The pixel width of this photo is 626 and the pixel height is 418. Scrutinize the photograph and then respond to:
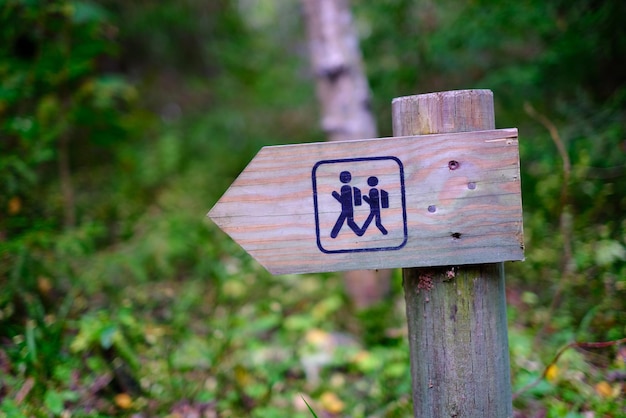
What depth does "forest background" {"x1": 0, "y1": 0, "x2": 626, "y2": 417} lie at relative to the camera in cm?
234

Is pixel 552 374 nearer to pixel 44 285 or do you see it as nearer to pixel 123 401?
pixel 123 401

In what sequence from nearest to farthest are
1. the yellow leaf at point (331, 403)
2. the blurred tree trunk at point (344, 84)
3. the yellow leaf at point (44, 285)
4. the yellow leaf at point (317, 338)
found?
the yellow leaf at point (331, 403) < the yellow leaf at point (44, 285) < the yellow leaf at point (317, 338) < the blurred tree trunk at point (344, 84)

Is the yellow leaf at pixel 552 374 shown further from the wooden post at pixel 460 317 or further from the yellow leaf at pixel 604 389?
the wooden post at pixel 460 317

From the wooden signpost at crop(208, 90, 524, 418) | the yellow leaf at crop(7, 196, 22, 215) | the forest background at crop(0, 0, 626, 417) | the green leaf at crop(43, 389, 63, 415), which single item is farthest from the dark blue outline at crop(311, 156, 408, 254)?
the yellow leaf at crop(7, 196, 22, 215)

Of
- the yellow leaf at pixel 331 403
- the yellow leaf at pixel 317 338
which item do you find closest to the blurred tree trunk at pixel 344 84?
the yellow leaf at pixel 317 338

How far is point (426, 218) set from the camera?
4.73 ft

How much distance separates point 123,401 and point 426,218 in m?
1.70

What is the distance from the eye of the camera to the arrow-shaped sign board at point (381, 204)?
1.42m

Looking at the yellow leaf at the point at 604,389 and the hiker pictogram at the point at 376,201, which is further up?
the hiker pictogram at the point at 376,201

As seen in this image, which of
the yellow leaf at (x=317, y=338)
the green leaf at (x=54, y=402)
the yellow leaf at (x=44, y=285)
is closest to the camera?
the green leaf at (x=54, y=402)

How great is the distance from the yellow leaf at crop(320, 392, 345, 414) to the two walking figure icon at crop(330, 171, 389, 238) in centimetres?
143

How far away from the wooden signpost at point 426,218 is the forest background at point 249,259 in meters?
0.74

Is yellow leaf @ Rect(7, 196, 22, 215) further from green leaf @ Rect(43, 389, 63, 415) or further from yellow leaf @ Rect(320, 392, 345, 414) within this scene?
yellow leaf @ Rect(320, 392, 345, 414)

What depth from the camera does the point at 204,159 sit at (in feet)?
19.5
